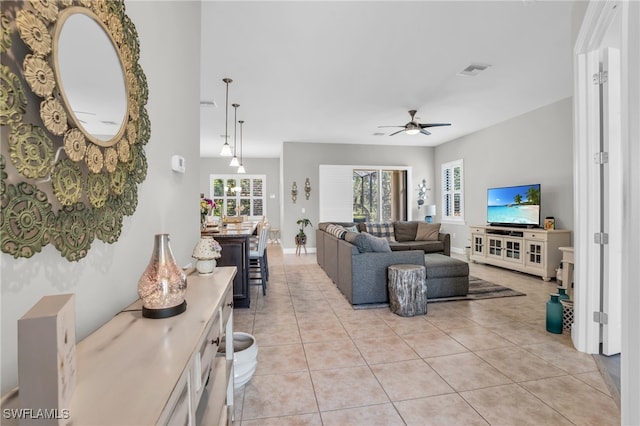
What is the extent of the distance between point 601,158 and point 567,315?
4.76 ft

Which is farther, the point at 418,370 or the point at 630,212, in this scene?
the point at 418,370

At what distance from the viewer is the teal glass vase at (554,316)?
2775 millimetres

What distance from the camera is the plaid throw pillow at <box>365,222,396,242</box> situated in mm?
6094

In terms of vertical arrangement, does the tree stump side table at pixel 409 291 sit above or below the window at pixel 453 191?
below

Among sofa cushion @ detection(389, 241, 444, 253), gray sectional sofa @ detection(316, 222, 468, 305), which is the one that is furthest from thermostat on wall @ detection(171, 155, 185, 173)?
sofa cushion @ detection(389, 241, 444, 253)


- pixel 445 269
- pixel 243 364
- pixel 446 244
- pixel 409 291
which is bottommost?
pixel 243 364

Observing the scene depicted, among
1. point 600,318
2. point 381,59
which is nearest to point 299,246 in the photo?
point 381,59

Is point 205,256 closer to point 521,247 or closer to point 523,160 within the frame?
point 521,247

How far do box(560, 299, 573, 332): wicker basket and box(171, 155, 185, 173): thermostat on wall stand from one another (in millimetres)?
3390

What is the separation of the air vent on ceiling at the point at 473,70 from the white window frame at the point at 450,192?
3.80m

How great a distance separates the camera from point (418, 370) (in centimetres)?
220

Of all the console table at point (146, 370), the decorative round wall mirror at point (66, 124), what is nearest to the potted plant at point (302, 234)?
the console table at point (146, 370)

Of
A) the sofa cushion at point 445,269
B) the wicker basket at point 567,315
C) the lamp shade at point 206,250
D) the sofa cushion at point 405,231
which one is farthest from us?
the sofa cushion at point 405,231

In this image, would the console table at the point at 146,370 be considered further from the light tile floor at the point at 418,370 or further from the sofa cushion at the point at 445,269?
the sofa cushion at the point at 445,269
